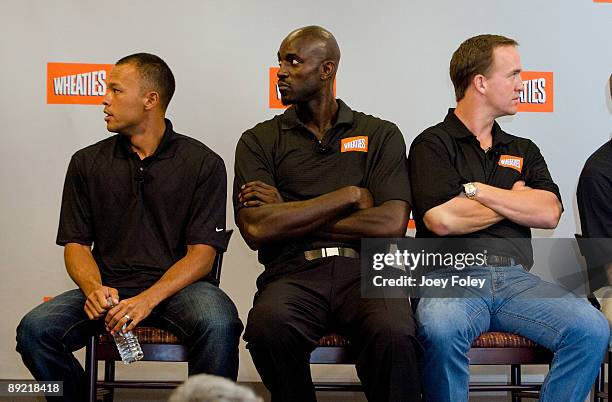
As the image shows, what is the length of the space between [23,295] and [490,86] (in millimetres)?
2424

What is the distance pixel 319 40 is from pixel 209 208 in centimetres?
77

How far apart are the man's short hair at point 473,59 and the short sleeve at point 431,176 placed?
1.13ft

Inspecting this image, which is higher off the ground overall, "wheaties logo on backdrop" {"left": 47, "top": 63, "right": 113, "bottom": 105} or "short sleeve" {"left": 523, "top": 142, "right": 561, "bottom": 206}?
"wheaties logo on backdrop" {"left": 47, "top": 63, "right": 113, "bottom": 105}

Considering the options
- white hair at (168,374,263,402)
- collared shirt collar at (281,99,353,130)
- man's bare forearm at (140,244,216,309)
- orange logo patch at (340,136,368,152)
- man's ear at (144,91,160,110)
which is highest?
man's ear at (144,91,160,110)

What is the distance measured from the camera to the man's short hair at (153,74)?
3349mm

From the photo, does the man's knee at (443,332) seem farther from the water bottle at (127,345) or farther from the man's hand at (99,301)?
the man's hand at (99,301)

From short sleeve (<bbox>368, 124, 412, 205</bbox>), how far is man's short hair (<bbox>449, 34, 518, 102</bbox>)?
43cm

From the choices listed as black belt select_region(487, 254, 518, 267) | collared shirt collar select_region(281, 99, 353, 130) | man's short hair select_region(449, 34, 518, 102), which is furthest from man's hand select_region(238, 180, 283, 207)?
man's short hair select_region(449, 34, 518, 102)

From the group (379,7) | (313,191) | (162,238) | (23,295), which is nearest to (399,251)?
(313,191)

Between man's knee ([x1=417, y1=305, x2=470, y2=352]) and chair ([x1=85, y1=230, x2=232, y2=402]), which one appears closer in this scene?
man's knee ([x1=417, y1=305, x2=470, y2=352])

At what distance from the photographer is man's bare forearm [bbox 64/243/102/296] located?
2.96m

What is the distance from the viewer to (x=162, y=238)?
314 cm

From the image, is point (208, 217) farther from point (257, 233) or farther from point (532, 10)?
point (532, 10)

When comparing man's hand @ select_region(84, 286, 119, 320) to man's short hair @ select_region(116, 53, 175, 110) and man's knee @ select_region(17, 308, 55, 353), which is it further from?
man's short hair @ select_region(116, 53, 175, 110)
